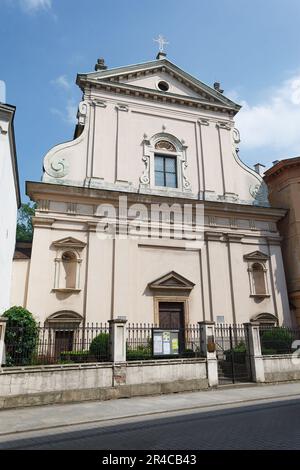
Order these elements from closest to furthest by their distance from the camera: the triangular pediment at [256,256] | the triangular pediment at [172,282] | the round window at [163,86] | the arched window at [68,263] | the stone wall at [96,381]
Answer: the stone wall at [96,381] → the arched window at [68,263] → the triangular pediment at [172,282] → the triangular pediment at [256,256] → the round window at [163,86]

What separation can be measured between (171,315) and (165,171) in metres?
8.43

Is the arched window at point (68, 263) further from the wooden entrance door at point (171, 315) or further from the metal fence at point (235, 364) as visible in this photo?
the metal fence at point (235, 364)

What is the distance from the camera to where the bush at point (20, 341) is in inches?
442

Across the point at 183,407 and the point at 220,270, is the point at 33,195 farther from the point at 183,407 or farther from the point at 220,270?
the point at 183,407

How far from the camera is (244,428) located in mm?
7070

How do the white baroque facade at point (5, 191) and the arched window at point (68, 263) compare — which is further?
the arched window at point (68, 263)

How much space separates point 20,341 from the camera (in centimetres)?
1141

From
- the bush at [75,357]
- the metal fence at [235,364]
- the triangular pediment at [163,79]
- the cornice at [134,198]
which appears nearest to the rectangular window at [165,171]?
the cornice at [134,198]

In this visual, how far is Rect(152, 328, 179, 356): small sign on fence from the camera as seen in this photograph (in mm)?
12703

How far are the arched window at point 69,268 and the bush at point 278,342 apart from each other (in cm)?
920

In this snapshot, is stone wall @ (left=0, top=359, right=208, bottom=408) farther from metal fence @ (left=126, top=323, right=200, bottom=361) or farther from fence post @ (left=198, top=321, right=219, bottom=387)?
metal fence @ (left=126, top=323, right=200, bottom=361)

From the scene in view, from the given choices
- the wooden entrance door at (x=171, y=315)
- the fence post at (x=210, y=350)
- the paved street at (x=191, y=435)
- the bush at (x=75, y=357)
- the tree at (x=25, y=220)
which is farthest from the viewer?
the tree at (x=25, y=220)

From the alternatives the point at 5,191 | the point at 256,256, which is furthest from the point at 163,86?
the point at 5,191

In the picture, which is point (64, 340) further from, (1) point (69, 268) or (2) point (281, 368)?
(2) point (281, 368)
